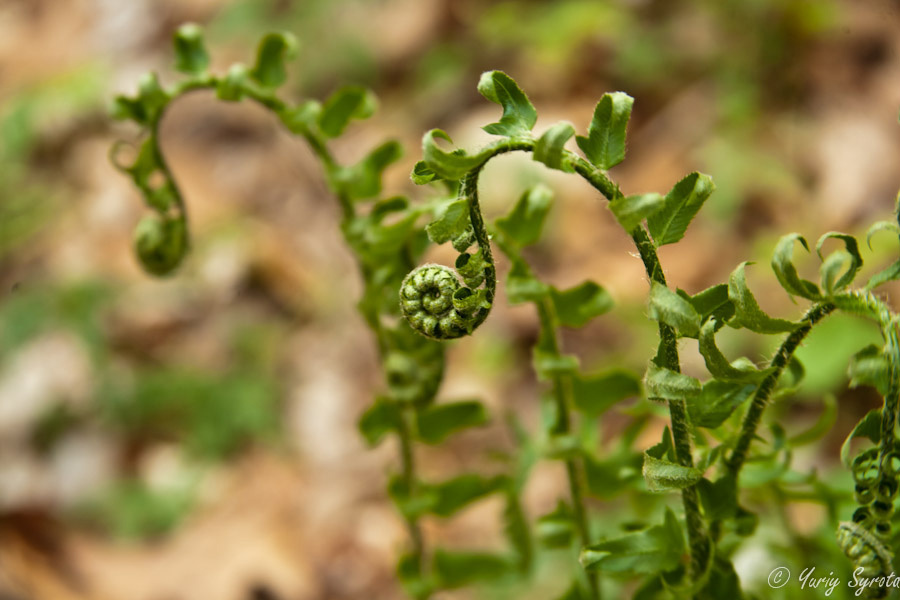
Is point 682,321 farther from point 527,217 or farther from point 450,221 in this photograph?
point 527,217

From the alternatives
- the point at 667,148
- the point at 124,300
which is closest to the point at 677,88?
the point at 667,148

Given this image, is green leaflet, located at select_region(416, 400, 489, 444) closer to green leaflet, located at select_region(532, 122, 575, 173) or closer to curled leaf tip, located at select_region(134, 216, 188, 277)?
curled leaf tip, located at select_region(134, 216, 188, 277)

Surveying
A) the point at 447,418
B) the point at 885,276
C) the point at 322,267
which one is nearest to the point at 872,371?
the point at 885,276

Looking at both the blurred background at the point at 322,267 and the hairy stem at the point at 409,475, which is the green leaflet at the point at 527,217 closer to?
the hairy stem at the point at 409,475

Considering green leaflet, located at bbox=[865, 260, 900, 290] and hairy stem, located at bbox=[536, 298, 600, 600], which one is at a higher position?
green leaflet, located at bbox=[865, 260, 900, 290]

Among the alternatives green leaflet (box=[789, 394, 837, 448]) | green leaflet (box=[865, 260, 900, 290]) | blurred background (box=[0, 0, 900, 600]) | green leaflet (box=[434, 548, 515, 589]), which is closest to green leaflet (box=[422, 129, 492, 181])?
green leaflet (box=[865, 260, 900, 290])

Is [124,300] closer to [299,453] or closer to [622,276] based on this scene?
[299,453]
